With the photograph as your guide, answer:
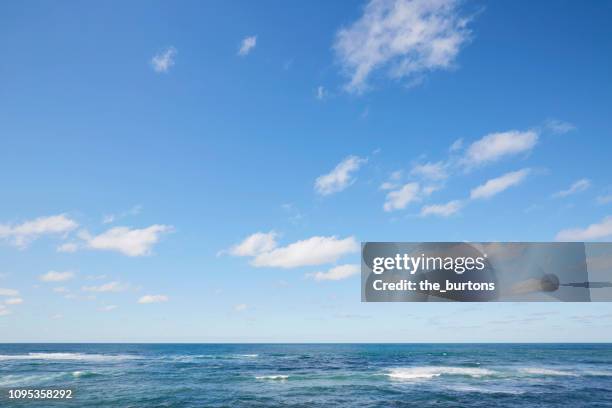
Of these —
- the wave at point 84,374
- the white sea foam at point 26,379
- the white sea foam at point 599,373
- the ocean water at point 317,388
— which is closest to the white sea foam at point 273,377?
the ocean water at point 317,388

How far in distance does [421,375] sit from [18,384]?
3409 centimetres

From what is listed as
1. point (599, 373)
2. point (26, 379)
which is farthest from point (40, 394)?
point (599, 373)

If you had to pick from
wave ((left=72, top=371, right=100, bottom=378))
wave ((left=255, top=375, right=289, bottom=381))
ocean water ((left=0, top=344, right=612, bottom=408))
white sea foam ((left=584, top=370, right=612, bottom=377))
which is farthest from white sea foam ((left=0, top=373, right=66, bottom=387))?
white sea foam ((left=584, top=370, right=612, bottom=377))

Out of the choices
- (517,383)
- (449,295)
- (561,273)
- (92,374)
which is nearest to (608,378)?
(517,383)

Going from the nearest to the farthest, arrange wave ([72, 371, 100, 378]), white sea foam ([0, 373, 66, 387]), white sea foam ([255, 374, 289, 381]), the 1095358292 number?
the 1095358292 number < white sea foam ([0, 373, 66, 387]) < white sea foam ([255, 374, 289, 381]) < wave ([72, 371, 100, 378])

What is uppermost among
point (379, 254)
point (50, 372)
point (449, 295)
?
point (379, 254)

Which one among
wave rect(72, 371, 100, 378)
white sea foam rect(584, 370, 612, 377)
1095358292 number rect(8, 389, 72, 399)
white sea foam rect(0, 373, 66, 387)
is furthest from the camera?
white sea foam rect(584, 370, 612, 377)

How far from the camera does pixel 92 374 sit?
37.8 metres

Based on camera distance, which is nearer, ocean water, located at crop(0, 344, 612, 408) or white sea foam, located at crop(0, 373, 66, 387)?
ocean water, located at crop(0, 344, 612, 408)

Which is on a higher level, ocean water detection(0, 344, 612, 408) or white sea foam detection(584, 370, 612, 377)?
ocean water detection(0, 344, 612, 408)

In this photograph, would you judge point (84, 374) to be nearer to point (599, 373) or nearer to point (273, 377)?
point (273, 377)

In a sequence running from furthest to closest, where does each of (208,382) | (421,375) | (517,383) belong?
(421,375) → (208,382) → (517,383)

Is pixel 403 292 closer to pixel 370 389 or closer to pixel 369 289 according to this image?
pixel 369 289

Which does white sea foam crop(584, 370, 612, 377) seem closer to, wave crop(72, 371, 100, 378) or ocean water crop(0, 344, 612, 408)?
ocean water crop(0, 344, 612, 408)
